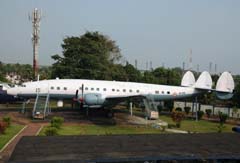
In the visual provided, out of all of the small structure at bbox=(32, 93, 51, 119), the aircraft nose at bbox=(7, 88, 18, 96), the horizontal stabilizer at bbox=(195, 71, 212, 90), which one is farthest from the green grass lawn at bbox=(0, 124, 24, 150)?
the horizontal stabilizer at bbox=(195, 71, 212, 90)

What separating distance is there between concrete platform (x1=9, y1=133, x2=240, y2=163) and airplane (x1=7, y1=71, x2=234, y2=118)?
18653mm

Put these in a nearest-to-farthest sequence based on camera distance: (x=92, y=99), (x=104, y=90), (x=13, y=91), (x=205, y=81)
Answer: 1. (x=92, y=99)
2. (x=13, y=91)
3. (x=104, y=90)
4. (x=205, y=81)

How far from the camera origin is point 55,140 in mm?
10367

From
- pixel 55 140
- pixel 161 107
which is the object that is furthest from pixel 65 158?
pixel 161 107

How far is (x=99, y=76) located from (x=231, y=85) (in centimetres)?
2377

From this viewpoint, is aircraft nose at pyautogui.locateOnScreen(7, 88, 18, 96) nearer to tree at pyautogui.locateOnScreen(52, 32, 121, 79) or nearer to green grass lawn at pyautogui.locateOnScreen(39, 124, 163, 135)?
green grass lawn at pyautogui.locateOnScreen(39, 124, 163, 135)

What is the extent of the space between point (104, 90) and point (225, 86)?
1424 centimetres

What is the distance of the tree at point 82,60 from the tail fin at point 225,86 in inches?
884

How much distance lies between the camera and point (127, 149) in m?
9.23

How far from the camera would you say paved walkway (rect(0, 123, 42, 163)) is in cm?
1463

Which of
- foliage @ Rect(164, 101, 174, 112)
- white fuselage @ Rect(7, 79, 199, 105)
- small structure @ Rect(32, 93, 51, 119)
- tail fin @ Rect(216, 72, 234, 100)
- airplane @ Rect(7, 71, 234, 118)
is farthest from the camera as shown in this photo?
foliage @ Rect(164, 101, 174, 112)

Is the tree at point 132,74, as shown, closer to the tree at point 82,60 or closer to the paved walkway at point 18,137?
the tree at point 82,60

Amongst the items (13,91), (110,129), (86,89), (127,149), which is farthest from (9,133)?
(127,149)

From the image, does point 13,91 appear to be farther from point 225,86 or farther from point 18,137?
point 225,86
